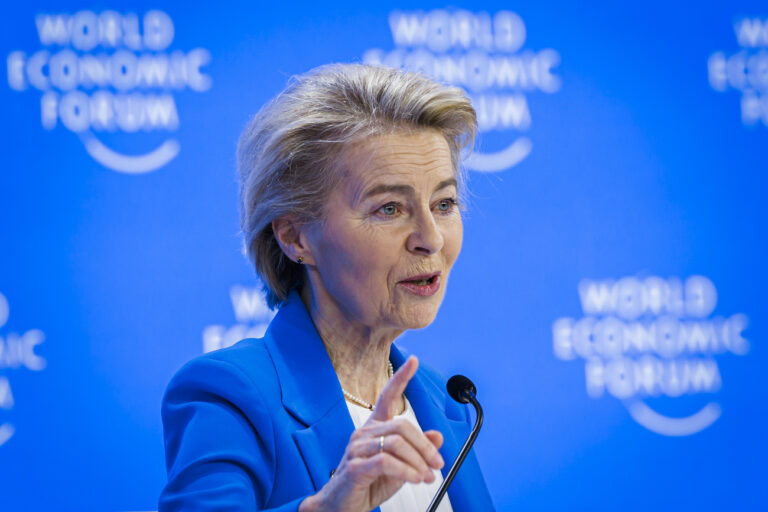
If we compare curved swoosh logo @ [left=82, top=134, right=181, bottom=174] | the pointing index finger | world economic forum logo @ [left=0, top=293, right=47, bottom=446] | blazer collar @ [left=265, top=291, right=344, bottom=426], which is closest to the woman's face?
blazer collar @ [left=265, top=291, right=344, bottom=426]

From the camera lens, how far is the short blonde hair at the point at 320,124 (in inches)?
62.5

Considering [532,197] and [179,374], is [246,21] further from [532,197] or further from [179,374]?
[179,374]

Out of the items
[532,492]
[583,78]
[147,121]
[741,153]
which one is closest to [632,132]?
[583,78]

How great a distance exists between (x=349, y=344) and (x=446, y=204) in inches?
14.4

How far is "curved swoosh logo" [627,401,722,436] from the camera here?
10.1ft

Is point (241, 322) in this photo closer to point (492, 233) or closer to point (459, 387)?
point (492, 233)

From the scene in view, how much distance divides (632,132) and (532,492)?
4.87ft

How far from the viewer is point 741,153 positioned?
10.8 ft

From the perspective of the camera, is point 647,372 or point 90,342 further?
point 647,372

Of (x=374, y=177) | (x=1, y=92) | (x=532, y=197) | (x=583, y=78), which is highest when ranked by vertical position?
(x=1, y=92)

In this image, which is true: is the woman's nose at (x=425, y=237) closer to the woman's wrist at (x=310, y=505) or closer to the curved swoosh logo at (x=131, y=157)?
the woman's wrist at (x=310, y=505)

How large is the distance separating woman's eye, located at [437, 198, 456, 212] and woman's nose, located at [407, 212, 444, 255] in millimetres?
96

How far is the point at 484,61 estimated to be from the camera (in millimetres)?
2990

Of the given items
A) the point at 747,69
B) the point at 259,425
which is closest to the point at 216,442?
the point at 259,425
